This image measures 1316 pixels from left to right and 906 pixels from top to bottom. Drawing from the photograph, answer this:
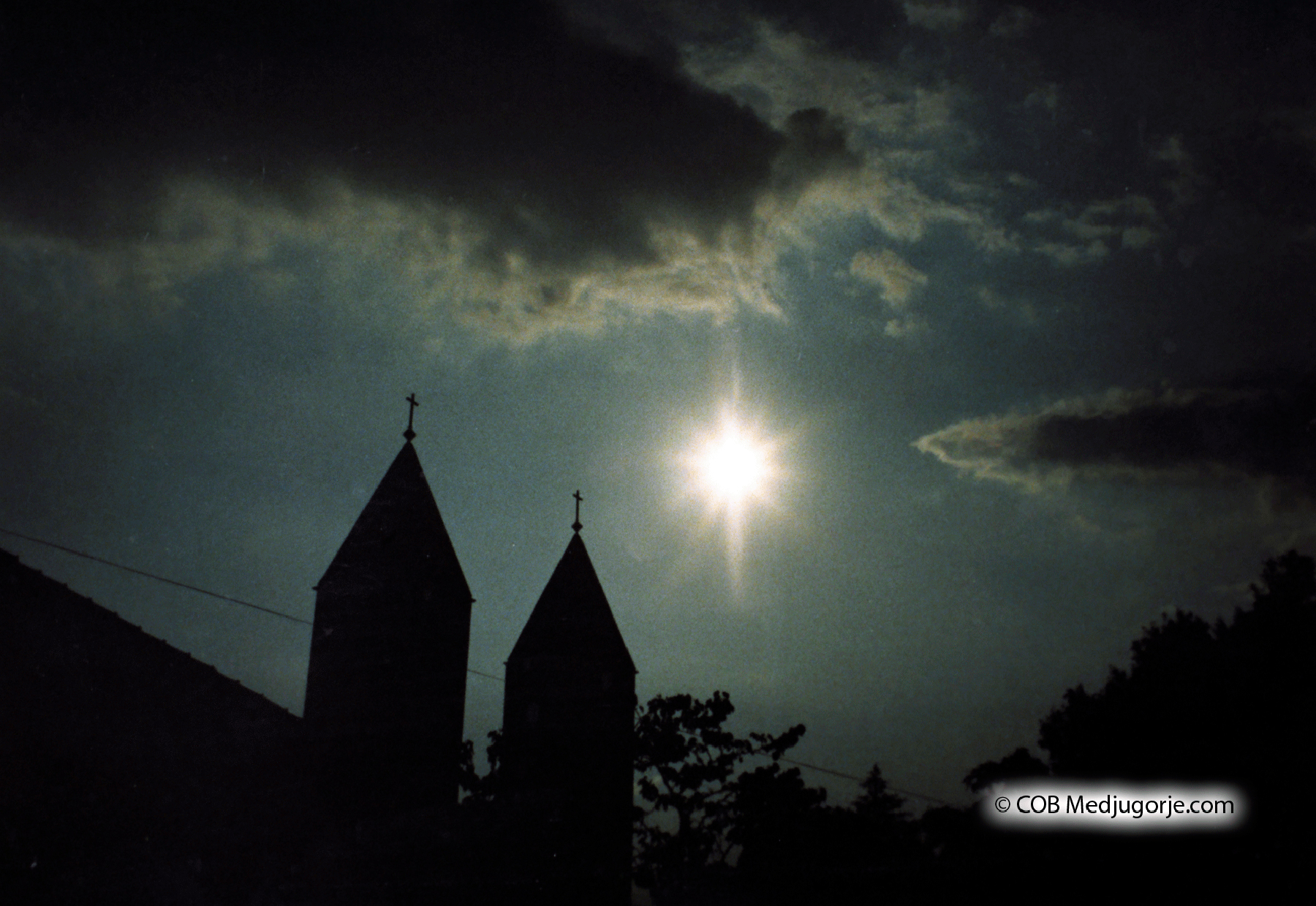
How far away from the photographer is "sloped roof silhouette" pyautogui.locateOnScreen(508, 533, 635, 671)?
1037 inches

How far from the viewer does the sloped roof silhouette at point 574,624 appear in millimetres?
26328

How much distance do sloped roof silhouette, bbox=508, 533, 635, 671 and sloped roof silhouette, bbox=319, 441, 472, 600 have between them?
10.4 feet

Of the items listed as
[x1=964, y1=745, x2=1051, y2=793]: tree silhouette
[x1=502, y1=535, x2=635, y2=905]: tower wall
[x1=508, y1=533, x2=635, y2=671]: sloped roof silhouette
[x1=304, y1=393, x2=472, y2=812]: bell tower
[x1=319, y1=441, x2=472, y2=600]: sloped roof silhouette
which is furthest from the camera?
[x1=964, y1=745, x2=1051, y2=793]: tree silhouette

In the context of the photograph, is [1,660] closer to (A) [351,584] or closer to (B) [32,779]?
(B) [32,779]

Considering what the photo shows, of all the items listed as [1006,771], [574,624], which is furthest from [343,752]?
[1006,771]

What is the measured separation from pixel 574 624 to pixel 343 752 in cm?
783

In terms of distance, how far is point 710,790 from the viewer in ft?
124

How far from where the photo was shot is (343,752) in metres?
20.6

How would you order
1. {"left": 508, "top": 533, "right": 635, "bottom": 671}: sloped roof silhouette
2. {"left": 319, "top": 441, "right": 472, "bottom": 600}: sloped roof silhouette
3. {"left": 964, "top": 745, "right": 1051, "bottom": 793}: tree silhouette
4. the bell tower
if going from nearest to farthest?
the bell tower
{"left": 319, "top": 441, "right": 472, "bottom": 600}: sloped roof silhouette
{"left": 508, "top": 533, "right": 635, "bottom": 671}: sloped roof silhouette
{"left": 964, "top": 745, "right": 1051, "bottom": 793}: tree silhouette

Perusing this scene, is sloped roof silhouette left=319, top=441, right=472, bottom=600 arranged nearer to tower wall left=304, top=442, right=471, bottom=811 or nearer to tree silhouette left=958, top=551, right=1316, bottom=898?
tower wall left=304, top=442, right=471, bottom=811

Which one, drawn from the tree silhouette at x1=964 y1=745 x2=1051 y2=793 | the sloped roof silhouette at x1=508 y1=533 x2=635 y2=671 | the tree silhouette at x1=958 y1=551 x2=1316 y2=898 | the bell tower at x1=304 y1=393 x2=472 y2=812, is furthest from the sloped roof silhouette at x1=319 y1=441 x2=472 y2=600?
the tree silhouette at x1=964 y1=745 x2=1051 y2=793

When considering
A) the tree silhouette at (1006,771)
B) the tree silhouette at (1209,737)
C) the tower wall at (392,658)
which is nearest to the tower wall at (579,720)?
the tower wall at (392,658)

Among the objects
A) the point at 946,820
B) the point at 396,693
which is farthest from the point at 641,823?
the point at 396,693

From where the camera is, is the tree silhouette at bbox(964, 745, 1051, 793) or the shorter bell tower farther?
the tree silhouette at bbox(964, 745, 1051, 793)
